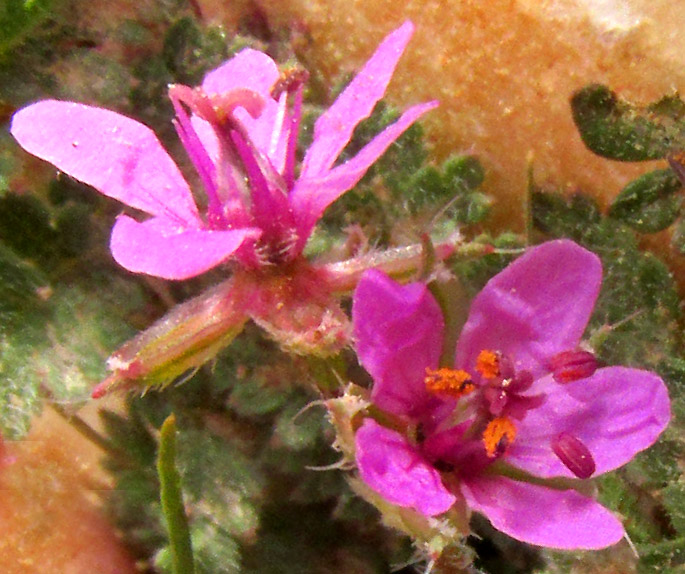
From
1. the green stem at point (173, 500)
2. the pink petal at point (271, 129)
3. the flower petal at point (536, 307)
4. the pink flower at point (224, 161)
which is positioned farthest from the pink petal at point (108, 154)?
the flower petal at point (536, 307)

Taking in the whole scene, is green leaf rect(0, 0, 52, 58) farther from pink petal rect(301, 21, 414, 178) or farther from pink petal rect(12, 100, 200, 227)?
pink petal rect(301, 21, 414, 178)

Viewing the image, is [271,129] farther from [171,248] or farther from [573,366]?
[573,366]

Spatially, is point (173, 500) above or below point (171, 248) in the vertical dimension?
below

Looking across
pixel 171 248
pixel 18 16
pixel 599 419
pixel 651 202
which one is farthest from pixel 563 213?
pixel 18 16

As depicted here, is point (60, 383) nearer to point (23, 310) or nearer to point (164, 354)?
point (23, 310)

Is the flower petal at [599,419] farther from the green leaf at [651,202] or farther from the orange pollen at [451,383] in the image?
the green leaf at [651,202]

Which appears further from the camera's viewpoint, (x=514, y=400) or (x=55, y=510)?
(x=55, y=510)
